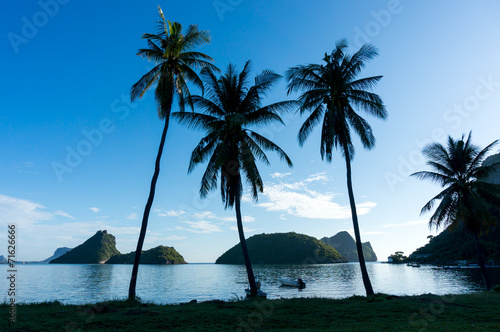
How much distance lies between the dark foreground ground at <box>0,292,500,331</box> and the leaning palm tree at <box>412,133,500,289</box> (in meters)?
12.7

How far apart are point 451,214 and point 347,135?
541 inches

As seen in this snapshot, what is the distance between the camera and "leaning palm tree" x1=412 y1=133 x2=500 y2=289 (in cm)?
2433

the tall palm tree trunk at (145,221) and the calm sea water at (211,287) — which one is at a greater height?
the tall palm tree trunk at (145,221)

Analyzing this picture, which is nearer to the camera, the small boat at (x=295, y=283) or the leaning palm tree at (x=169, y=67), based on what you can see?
the leaning palm tree at (x=169, y=67)

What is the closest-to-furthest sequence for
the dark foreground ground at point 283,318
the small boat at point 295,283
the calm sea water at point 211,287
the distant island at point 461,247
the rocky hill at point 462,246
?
the dark foreground ground at point 283,318 → the calm sea water at point 211,287 → the small boat at point 295,283 → the rocky hill at point 462,246 → the distant island at point 461,247

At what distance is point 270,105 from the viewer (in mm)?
21141

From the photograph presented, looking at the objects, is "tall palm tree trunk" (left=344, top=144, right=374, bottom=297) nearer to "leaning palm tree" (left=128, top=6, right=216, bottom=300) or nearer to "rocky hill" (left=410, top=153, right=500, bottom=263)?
"leaning palm tree" (left=128, top=6, right=216, bottom=300)

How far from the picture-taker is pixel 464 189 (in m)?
25.5

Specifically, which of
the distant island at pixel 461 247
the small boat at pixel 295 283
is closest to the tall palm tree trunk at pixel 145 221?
the small boat at pixel 295 283

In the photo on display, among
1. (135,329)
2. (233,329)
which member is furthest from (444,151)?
(135,329)

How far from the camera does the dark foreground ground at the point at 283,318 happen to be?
9.37m

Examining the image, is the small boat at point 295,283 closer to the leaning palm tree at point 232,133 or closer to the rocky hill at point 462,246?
the leaning palm tree at point 232,133

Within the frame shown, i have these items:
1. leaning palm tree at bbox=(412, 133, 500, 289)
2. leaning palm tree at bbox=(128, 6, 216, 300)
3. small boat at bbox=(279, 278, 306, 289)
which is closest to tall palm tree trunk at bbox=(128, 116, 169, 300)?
leaning palm tree at bbox=(128, 6, 216, 300)

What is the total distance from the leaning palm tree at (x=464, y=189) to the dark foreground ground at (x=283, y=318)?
12.7m
